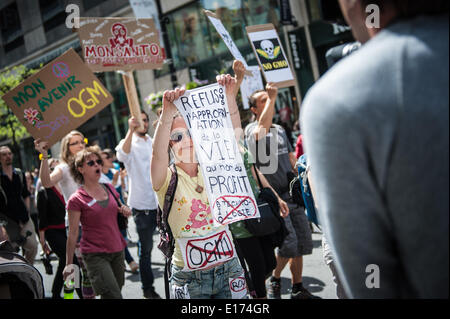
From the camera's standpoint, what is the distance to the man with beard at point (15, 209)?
6.10 metres

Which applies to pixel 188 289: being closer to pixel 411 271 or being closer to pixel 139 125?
pixel 411 271

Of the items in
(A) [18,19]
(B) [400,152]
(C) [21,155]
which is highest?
(A) [18,19]

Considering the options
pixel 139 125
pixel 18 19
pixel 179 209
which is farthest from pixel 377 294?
pixel 18 19

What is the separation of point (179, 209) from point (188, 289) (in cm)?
51

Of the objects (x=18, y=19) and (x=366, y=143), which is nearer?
(x=366, y=143)

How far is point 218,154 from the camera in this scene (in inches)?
117

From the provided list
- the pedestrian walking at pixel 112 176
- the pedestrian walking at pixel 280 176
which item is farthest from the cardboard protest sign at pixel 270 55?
the pedestrian walking at pixel 112 176

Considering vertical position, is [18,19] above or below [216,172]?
above

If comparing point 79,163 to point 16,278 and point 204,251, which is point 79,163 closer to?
point 204,251

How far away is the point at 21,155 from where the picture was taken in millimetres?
29078

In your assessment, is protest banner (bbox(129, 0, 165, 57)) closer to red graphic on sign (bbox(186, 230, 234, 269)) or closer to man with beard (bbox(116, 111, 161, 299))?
man with beard (bbox(116, 111, 161, 299))

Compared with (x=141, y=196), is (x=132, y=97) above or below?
above

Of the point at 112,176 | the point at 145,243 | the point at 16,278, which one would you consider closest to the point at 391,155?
the point at 16,278

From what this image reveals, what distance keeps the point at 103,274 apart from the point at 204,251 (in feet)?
5.57
